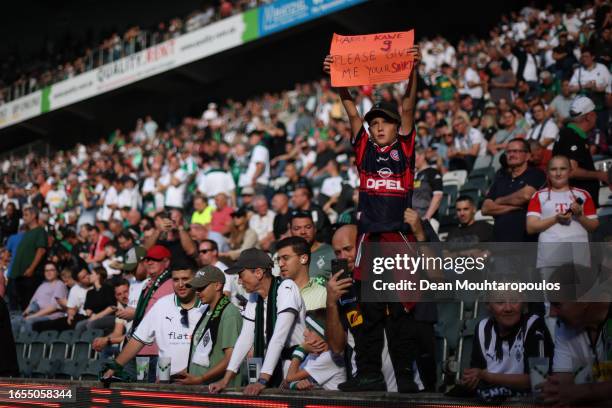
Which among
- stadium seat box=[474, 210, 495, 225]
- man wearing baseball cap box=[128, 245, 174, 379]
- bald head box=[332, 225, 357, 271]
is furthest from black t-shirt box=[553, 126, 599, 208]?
man wearing baseball cap box=[128, 245, 174, 379]

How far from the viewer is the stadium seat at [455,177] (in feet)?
30.6

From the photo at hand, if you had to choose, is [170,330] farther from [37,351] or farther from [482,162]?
[482,162]

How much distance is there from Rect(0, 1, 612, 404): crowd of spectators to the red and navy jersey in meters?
0.33

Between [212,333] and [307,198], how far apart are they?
343cm

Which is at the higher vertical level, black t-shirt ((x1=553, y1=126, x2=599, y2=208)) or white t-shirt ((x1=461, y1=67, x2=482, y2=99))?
white t-shirt ((x1=461, y1=67, x2=482, y2=99))

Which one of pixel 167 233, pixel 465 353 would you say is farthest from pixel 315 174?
pixel 465 353

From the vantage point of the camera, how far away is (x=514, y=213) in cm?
649

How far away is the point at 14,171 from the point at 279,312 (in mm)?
20677

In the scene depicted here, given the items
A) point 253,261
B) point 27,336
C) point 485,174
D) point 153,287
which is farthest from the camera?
point 27,336

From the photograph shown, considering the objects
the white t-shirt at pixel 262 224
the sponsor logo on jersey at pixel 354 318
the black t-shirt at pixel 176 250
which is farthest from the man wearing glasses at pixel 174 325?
the white t-shirt at pixel 262 224

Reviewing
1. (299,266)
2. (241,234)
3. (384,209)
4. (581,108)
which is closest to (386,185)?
(384,209)

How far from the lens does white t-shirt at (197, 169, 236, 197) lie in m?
12.3

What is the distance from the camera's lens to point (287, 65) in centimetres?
2364

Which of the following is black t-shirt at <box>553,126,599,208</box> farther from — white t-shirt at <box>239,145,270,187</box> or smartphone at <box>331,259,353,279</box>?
white t-shirt at <box>239,145,270,187</box>
